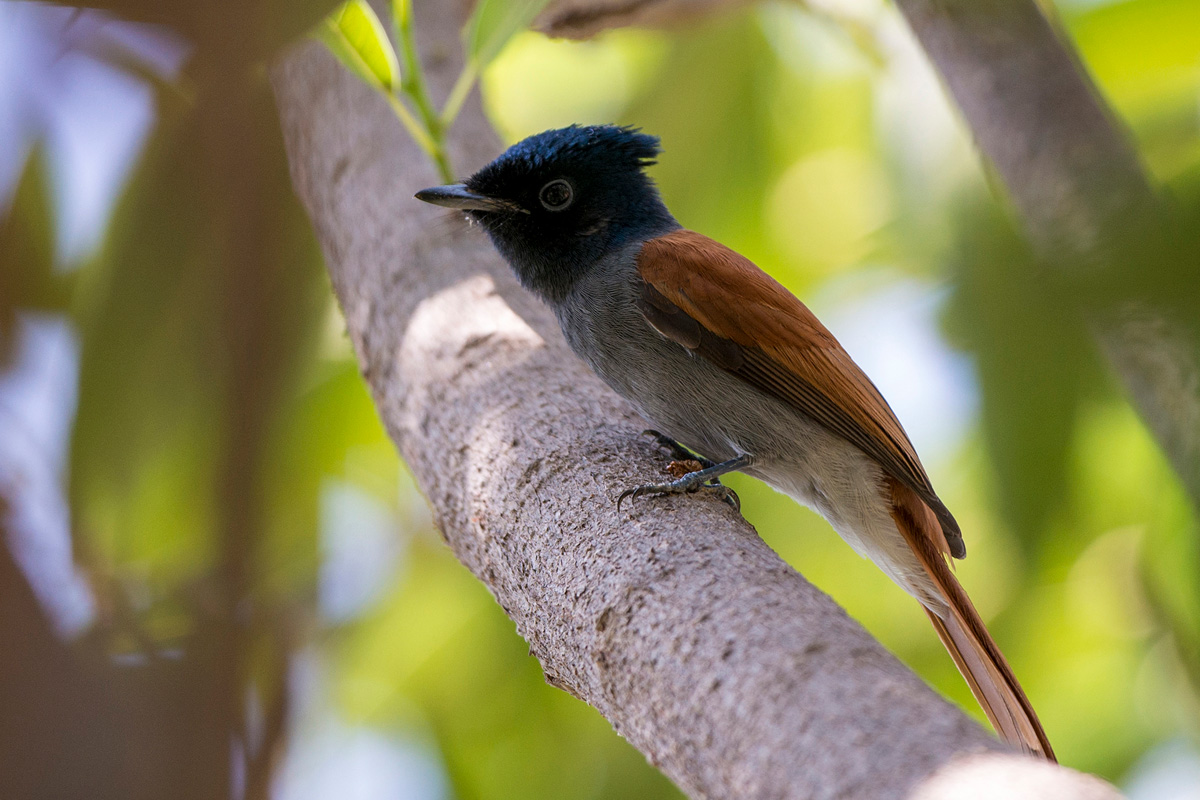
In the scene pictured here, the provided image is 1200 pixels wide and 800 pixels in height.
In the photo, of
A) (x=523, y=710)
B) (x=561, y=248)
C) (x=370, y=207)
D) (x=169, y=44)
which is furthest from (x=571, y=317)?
(x=169, y=44)

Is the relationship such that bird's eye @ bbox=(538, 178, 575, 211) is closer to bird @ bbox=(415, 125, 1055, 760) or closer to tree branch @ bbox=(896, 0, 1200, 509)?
bird @ bbox=(415, 125, 1055, 760)

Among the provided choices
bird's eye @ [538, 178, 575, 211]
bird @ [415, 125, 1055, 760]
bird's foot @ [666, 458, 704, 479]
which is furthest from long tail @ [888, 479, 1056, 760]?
Result: bird's eye @ [538, 178, 575, 211]

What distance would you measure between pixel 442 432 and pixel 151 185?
804mm

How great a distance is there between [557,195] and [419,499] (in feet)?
4.94

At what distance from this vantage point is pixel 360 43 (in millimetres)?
2473

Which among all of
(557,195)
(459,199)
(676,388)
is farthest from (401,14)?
(676,388)

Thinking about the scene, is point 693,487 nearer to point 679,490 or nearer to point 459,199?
point 679,490

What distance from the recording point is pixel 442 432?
2.13m

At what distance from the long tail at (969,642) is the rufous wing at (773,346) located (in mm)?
71

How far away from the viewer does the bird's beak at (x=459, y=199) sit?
255 cm

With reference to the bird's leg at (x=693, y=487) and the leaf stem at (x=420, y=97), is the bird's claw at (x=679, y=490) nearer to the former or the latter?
the bird's leg at (x=693, y=487)

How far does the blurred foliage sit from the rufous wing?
0.29m

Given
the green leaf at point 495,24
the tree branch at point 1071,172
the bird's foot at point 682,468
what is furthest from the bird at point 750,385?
the tree branch at point 1071,172

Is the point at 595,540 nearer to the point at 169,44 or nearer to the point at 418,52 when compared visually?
the point at 169,44
